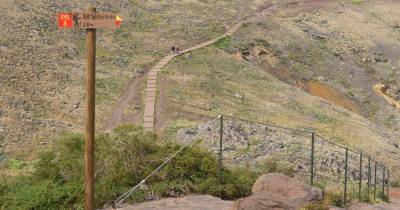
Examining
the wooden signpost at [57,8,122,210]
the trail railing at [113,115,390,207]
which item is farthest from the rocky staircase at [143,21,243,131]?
the wooden signpost at [57,8,122,210]

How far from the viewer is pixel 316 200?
15.1 meters

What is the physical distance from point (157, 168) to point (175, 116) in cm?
1668

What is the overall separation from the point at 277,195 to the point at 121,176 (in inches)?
203

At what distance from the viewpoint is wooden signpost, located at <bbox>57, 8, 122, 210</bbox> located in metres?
11.7

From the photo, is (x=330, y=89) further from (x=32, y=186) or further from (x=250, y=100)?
(x=32, y=186)

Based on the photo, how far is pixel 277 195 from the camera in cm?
1484

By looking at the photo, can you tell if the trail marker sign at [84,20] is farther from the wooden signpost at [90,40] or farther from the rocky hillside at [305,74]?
the rocky hillside at [305,74]

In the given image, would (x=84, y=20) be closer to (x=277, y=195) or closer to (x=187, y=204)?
(x=187, y=204)

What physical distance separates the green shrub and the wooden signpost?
379 cm

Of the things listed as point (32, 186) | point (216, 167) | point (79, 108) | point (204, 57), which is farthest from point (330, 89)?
point (32, 186)

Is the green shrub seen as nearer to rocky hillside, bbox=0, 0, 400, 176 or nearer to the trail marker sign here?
the trail marker sign

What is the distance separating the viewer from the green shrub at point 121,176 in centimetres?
1598

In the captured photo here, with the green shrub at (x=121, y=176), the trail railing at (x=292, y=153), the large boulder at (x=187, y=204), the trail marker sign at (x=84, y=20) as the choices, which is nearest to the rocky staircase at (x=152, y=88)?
the trail railing at (x=292, y=153)

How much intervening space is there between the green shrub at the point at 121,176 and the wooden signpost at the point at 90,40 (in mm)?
3792
